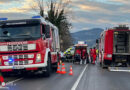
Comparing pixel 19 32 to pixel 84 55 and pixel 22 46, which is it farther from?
pixel 84 55

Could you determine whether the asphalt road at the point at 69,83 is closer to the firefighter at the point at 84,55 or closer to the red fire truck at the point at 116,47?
the red fire truck at the point at 116,47

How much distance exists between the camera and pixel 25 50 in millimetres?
14234

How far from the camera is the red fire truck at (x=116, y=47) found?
2183cm

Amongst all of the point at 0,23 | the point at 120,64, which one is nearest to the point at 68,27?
the point at 120,64

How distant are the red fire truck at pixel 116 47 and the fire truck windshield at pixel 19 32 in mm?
8617

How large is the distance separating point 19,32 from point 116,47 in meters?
10.8

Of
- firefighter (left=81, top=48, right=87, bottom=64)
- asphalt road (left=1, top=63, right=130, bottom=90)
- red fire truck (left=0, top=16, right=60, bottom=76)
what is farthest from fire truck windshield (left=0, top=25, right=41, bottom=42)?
firefighter (left=81, top=48, right=87, bottom=64)

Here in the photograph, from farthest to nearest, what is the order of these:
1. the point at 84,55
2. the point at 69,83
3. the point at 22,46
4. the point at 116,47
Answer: the point at 84,55 < the point at 116,47 < the point at 22,46 < the point at 69,83

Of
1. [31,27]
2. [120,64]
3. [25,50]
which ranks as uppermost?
[31,27]

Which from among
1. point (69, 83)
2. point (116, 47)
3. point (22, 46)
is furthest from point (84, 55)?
point (69, 83)

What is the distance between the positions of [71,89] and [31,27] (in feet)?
15.8

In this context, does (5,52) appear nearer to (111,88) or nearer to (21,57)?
(21,57)

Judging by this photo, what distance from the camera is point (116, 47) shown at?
23266mm

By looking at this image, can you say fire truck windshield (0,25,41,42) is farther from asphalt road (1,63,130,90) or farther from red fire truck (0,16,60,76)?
asphalt road (1,63,130,90)
